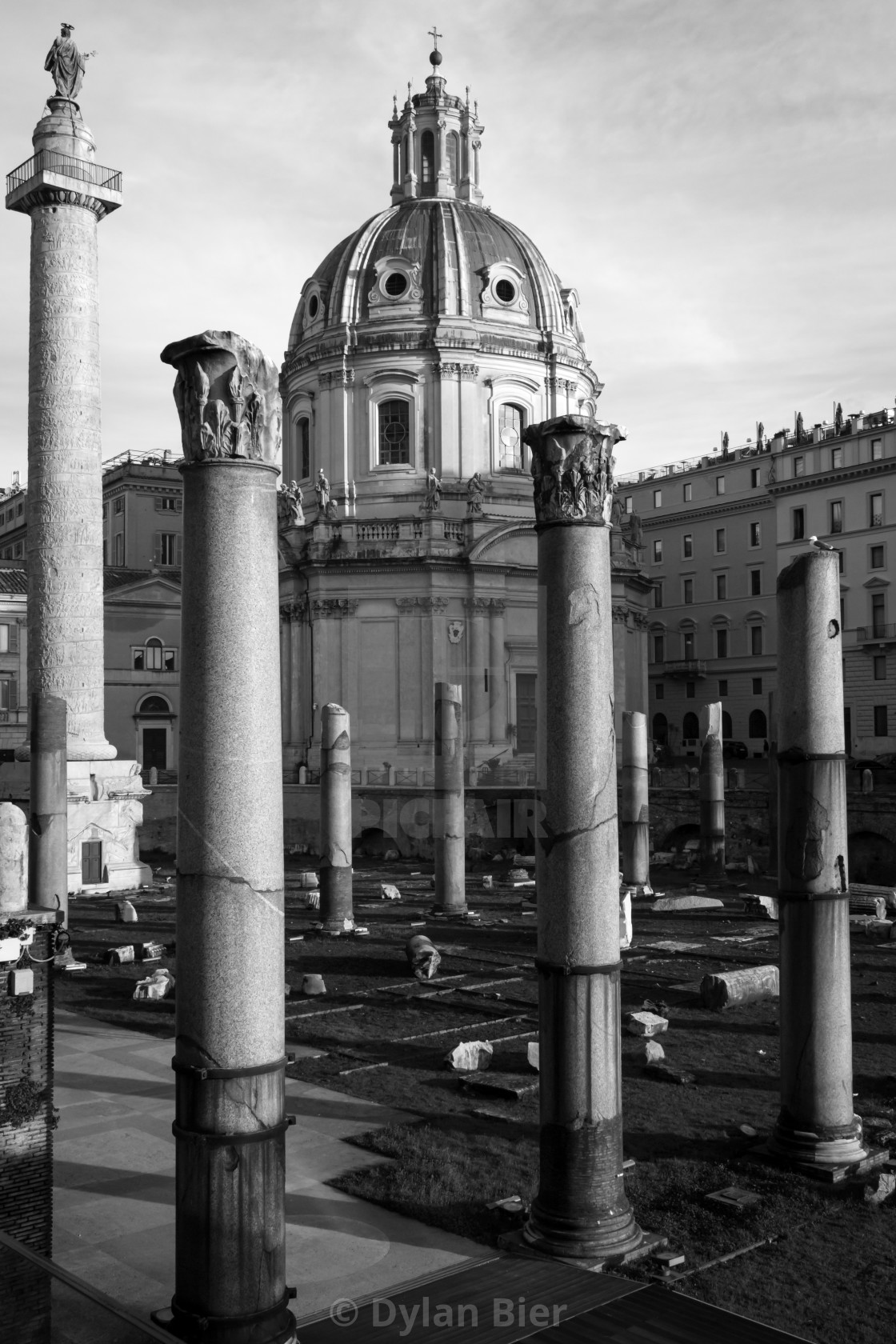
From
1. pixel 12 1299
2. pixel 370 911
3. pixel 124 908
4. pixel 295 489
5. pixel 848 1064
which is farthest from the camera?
pixel 295 489

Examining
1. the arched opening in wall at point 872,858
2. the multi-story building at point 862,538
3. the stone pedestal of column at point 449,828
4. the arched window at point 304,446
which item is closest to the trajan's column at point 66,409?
the stone pedestal of column at point 449,828

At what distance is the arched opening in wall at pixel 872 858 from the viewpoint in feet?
116

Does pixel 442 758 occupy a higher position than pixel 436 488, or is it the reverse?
pixel 436 488

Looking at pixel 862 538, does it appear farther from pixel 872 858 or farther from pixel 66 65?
pixel 66 65

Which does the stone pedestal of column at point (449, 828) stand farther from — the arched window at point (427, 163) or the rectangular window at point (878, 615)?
the rectangular window at point (878, 615)

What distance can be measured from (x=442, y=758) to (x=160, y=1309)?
2059 centimetres

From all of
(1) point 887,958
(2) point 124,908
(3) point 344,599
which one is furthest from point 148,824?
(1) point 887,958

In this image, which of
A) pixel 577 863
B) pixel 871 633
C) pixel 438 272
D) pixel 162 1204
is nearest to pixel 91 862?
pixel 162 1204

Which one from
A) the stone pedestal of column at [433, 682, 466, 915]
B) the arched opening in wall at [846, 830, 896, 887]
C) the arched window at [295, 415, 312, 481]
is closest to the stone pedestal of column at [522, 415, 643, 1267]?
the stone pedestal of column at [433, 682, 466, 915]

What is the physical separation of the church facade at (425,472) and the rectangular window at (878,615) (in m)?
10.8

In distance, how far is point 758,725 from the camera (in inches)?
2630

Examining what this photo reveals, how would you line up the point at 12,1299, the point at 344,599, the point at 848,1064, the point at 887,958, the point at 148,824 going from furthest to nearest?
the point at 344,599 < the point at 148,824 < the point at 887,958 < the point at 848,1064 < the point at 12,1299

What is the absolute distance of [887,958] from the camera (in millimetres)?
22547

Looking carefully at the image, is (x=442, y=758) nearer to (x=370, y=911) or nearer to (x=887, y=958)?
(x=370, y=911)
